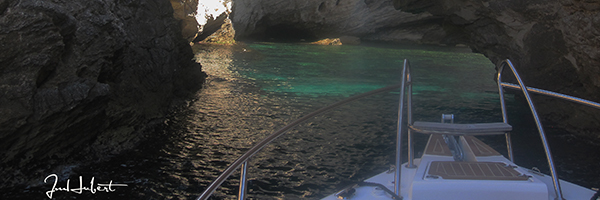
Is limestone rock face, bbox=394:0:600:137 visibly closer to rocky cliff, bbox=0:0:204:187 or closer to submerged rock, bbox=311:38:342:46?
rocky cliff, bbox=0:0:204:187

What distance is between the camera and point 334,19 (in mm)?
25875

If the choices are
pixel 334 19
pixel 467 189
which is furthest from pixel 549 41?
pixel 334 19

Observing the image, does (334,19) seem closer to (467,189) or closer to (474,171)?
(474,171)

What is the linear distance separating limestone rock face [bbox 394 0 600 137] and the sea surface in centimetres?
62

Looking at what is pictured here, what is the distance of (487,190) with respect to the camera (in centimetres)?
232

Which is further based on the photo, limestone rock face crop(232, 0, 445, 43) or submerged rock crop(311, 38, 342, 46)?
submerged rock crop(311, 38, 342, 46)

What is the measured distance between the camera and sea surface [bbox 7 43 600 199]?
4348 mm

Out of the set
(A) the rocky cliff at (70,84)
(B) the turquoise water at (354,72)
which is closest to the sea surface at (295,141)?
(B) the turquoise water at (354,72)

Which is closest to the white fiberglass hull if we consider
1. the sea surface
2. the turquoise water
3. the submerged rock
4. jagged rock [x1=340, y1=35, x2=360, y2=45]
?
the sea surface

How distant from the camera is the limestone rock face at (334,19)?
2419cm

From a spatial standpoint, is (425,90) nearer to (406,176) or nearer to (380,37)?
(406,176)

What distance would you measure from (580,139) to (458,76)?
6.87 m

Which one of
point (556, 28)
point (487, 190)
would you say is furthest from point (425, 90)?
point (487, 190)

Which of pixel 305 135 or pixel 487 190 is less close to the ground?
pixel 487 190
